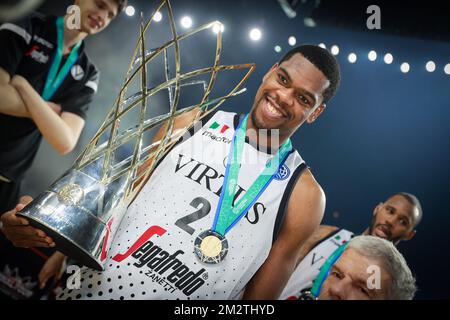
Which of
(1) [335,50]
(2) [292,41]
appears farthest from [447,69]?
(2) [292,41]

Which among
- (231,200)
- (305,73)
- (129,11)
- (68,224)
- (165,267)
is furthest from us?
(129,11)

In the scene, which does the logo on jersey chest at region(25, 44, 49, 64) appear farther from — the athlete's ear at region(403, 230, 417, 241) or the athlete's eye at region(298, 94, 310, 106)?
the athlete's ear at region(403, 230, 417, 241)

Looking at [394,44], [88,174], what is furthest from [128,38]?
[394,44]

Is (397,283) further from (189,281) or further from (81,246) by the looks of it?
(81,246)

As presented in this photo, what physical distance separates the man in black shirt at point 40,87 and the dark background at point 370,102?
157 mm

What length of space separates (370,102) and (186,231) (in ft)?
4.35

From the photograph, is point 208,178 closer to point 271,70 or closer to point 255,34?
point 271,70

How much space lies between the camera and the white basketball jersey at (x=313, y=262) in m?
2.02

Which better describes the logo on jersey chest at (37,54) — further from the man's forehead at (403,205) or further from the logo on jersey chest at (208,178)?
the man's forehead at (403,205)

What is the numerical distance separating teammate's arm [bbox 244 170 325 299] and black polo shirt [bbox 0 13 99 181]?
1.18 m

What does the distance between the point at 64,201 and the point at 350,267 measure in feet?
4.33

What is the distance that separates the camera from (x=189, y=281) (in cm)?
152

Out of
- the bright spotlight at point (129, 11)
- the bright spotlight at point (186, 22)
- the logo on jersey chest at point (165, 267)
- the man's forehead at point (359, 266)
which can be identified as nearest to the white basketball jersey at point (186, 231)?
the logo on jersey chest at point (165, 267)

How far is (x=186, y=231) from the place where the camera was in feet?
5.12
